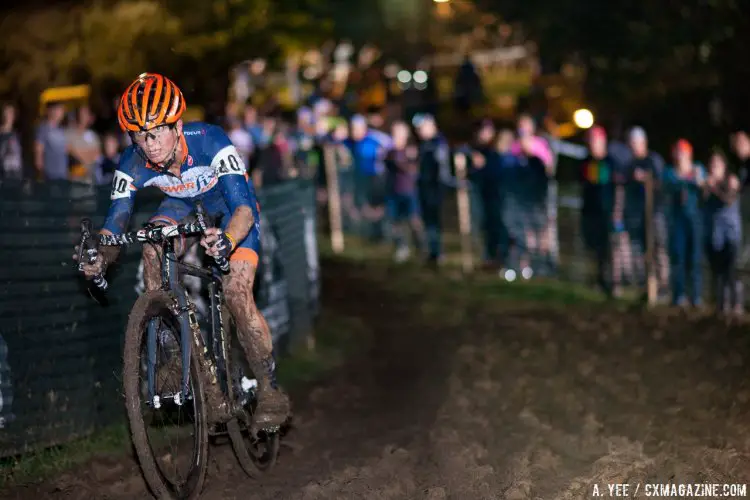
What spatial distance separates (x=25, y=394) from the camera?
8.55m

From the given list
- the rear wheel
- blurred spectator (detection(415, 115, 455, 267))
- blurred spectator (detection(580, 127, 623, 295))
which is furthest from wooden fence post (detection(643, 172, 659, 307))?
the rear wheel

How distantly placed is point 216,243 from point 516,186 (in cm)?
1238

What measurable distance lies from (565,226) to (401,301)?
324 cm

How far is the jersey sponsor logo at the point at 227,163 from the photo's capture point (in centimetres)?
738

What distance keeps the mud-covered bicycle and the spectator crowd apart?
20.3ft

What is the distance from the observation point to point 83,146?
17.2m

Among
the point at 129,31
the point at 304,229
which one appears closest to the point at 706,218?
the point at 304,229

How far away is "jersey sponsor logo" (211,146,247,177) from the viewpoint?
7.38 metres

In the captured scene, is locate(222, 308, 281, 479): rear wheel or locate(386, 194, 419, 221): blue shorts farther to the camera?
locate(386, 194, 419, 221): blue shorts

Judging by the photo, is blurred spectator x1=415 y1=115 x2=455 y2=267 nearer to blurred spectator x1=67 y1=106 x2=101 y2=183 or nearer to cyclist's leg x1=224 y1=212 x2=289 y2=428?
blurred spectator x1=67 y1=106 x2=101 y2=183

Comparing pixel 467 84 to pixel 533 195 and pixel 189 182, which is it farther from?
pixel 189 182

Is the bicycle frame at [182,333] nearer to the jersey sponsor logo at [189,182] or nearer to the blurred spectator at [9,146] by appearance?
the jersey sponsor logo at [189,182]

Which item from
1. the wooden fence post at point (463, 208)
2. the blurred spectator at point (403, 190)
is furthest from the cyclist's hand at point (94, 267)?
the blurred spectator at point (403, 190)

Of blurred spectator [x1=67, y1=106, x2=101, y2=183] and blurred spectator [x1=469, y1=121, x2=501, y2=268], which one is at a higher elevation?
blurred spectator [x1=67, y1=106, x2=101, y2=183]
